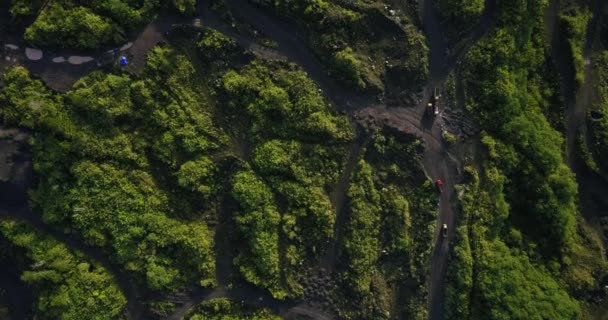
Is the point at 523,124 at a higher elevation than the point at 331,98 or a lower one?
higher

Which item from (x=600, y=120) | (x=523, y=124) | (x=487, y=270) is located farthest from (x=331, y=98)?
(x=600, y=120)

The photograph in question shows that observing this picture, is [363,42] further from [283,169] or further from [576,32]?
[576,32]

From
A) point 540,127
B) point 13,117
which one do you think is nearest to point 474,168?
point 540,127

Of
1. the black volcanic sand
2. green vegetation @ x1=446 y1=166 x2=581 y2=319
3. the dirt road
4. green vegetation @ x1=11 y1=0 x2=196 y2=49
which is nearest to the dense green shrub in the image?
the dirt road

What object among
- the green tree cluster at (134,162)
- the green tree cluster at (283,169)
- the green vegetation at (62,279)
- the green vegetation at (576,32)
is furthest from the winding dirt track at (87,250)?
the green vegetation at (576,32)

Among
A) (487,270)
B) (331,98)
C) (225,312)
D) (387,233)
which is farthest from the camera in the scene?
(487,270)

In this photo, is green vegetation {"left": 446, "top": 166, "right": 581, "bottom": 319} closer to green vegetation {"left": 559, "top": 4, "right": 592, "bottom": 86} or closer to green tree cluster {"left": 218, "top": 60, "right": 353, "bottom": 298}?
green tree cluster {"left": 218, "top": 60, "right": 353, "bottom": 298}

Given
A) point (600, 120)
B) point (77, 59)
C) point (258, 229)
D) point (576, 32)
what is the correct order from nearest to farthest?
1. point (77, 59)
2. point (258, 229)
3. point (576, 32)
4. point (600, 120)

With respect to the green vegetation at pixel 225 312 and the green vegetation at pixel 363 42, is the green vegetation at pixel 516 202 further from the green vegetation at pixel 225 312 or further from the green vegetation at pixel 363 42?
the green vegetation at pixel 225 312
